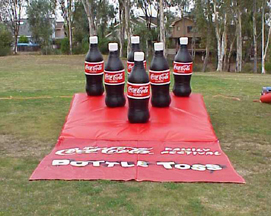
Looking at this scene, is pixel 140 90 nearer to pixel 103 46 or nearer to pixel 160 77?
pixel 160 77

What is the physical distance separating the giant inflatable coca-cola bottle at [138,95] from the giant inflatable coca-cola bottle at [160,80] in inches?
24.2

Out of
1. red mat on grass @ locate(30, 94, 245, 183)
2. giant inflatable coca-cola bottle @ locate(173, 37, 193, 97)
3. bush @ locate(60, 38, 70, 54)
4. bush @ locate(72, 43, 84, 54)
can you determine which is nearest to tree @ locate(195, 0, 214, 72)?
bush @ locate(72, 43, 84, 54)

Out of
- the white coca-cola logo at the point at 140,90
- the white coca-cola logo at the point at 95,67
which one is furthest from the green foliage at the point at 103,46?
the white coca-cola logo at the point at 140,90

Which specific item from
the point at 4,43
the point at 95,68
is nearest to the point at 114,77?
the point at 95,68

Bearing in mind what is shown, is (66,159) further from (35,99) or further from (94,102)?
(35,99)

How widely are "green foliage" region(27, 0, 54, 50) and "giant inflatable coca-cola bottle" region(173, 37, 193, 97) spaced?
42659mm

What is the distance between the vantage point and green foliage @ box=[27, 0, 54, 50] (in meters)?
49.2

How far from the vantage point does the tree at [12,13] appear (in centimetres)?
5000

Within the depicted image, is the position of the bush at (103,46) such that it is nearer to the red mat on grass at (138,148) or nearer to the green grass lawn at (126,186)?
the green grass lawn at (126,186)

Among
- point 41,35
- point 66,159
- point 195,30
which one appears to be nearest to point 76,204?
point 66,159

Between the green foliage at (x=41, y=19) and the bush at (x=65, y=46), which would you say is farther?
→ the green foliage at (x=41, y=19)

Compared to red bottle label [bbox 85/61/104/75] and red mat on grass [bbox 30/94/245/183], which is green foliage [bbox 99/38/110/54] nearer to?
red bottle label [bbox 85/61/104/75]

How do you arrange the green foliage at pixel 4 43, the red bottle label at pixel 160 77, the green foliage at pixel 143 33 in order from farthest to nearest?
1. the green foliage at pixel 143 33
2. the green foliage at pixel 4 43
3. the red bottle label at pixel 160 77

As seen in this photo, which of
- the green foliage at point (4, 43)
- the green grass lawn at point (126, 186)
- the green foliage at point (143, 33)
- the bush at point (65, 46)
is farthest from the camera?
the bush at point (65, 46)
